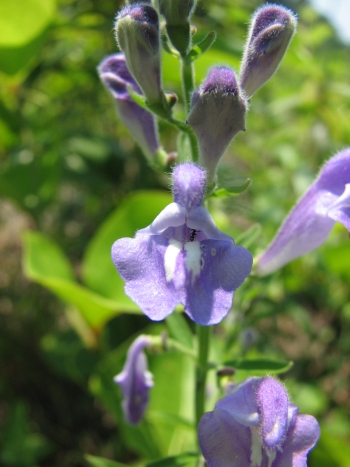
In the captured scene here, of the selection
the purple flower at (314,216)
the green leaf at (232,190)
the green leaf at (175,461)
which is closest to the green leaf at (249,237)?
the purple flower at (314,216)

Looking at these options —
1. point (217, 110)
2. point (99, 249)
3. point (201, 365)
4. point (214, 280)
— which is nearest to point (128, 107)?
point (217, 110)

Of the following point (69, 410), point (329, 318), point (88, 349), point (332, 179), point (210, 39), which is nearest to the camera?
point (210, 39)

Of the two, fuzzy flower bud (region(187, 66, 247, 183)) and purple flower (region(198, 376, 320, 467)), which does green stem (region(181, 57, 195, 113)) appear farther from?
purple flower (region(198, 376, 320, 467))

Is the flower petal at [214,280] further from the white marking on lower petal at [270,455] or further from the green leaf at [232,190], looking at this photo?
the white marking on lower petal at [270,455]

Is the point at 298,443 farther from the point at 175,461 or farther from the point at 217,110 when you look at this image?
the point at 217,110

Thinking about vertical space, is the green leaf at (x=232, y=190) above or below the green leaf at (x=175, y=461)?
above

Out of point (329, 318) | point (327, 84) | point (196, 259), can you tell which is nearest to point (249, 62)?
point (196, 259)

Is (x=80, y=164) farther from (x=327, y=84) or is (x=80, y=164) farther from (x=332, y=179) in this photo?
(x=332, y=179)
